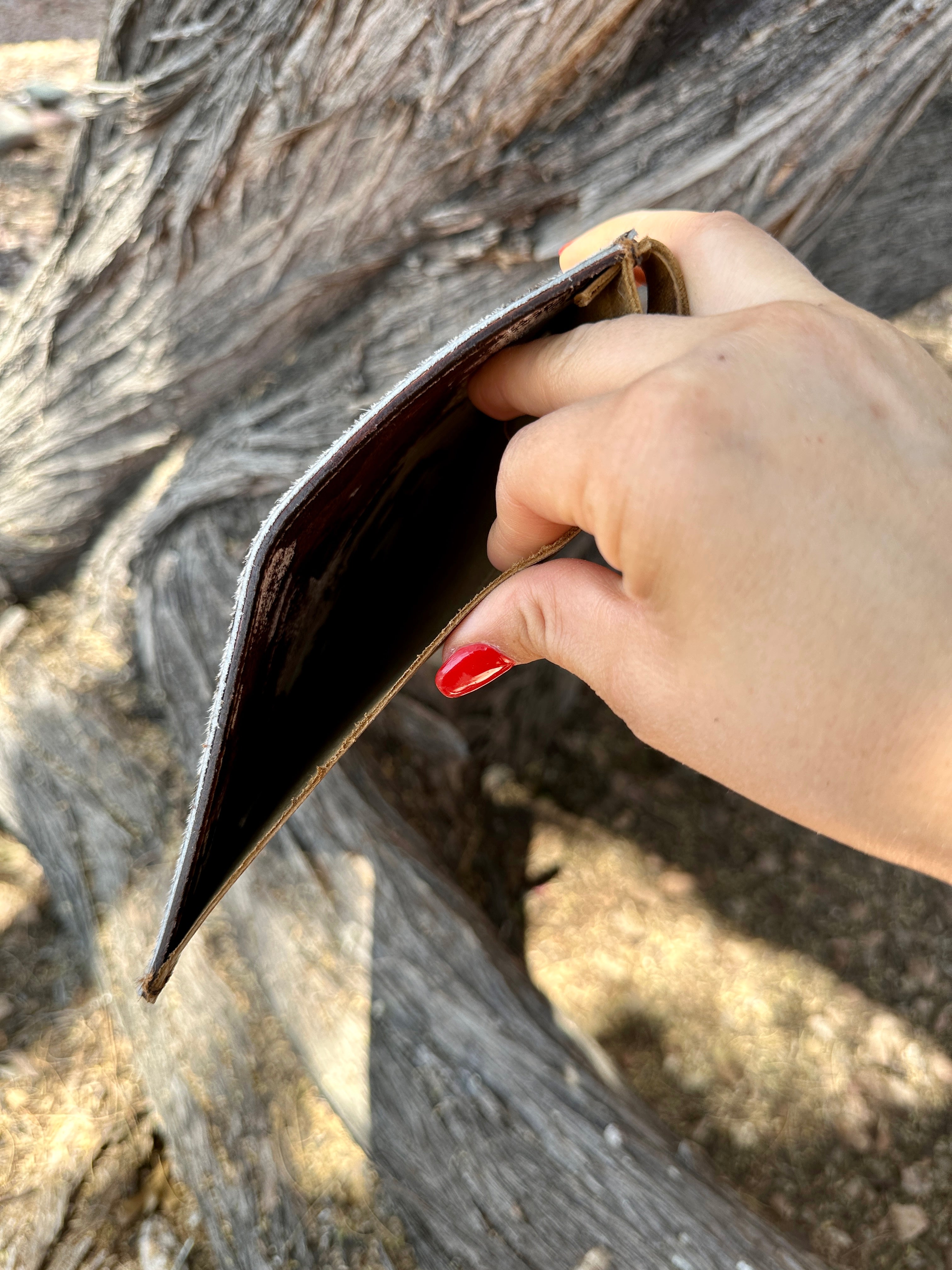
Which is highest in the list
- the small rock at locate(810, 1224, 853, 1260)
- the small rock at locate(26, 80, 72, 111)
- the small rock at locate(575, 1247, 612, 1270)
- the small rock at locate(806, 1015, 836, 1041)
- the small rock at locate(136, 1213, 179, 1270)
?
the small rock at locate(26, 80, 72, 111)

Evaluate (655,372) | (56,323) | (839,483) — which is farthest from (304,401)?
(839,483)

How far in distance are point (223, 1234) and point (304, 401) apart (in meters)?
1.82

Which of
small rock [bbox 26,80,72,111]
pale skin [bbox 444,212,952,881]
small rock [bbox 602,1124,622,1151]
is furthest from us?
small rock [bbox 26,80,72,111]

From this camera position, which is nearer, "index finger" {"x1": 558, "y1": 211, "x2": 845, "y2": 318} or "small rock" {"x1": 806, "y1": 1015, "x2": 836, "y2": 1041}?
"index finger" {"x1": 558, "y1": 211, "x2": 845, "y2": 318}

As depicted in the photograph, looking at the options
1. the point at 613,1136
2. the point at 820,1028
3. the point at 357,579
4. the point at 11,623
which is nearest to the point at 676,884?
the point at 820,1028

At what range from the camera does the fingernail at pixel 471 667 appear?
1.23 meters

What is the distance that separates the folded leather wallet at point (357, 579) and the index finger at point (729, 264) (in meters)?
0.05

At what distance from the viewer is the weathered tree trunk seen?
5.18 feet

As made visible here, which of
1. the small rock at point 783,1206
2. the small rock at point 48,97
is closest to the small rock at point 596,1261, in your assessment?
the small rock at point 783,1206

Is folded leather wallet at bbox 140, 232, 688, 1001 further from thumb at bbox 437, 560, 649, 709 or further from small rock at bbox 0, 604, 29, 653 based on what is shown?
small rock at bbox 0, 604, 29, 653

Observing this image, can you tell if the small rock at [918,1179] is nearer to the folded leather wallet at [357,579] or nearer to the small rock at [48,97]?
the folded leather wallet at [357,579]

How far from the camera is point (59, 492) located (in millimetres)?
2033

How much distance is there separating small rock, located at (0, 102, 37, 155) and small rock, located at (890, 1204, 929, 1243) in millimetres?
4616

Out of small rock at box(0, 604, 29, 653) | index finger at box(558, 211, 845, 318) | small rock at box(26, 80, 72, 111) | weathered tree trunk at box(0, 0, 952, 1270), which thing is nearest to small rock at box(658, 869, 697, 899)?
weathered tree trunk at box(0, 0, 952, 1270)
